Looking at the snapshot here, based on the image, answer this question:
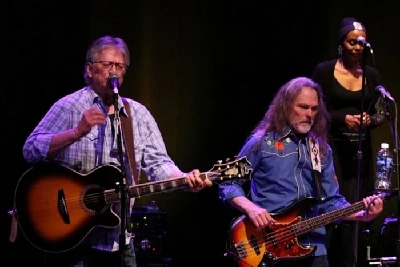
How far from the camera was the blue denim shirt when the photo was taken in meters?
4.75

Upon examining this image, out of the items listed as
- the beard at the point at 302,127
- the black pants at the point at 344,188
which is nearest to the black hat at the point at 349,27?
the black pants at the point at 344,188

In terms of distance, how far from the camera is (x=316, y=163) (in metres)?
4.82

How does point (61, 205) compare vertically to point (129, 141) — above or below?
below

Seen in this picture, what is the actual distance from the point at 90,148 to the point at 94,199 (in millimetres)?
320

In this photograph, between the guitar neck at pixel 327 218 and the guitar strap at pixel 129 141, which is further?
the guitar neck at pixel 327 218

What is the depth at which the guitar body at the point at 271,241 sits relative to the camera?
15.3 feet

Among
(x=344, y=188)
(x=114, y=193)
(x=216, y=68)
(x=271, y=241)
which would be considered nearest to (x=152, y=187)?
(x=114, y=193)

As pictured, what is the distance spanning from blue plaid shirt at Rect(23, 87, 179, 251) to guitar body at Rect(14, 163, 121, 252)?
2.5 inches

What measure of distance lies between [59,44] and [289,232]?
114 inches

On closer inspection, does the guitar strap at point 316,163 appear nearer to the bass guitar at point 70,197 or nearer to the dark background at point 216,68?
the bass guitar at point 70,197

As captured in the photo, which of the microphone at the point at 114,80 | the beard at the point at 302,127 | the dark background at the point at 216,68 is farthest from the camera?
the dark background at the point at 216,68

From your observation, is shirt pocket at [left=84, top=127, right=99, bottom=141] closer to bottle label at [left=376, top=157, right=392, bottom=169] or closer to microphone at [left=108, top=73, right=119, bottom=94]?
microphone at [left=108, top=73, right=119, bottom=94]

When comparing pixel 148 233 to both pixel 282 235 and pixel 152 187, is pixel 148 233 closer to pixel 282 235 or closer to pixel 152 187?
pixel 282 235

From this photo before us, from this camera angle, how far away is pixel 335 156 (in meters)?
5.82
